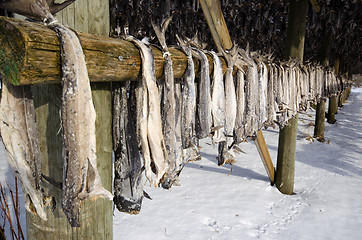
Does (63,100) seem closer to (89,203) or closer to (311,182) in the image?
(89,203)

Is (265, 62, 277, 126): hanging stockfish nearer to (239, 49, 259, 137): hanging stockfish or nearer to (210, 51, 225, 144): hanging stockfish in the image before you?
(239, 49, 259, 137): hanging stockfish

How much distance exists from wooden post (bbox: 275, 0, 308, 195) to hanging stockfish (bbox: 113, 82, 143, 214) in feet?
11.6

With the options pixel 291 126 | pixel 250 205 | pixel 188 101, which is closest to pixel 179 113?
pixel 188 101

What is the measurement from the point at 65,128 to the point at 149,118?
430mm

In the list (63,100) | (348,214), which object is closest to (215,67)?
(63,100)

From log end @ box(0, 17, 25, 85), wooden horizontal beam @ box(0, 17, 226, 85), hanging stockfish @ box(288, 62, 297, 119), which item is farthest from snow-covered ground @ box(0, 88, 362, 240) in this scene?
log end @ box(0, 17, 25, 85)

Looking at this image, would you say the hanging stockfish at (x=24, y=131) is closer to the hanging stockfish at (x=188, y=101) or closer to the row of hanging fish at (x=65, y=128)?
the row of hanging fish at (x=65, y=128)

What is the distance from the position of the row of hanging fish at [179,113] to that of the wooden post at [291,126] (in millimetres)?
2469

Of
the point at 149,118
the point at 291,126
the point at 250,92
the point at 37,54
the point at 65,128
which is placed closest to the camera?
the point at 37,54

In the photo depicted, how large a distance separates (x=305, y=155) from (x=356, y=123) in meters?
6.49

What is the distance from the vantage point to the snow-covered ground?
12.3 ft

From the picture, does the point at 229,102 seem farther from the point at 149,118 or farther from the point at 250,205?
the point at 250,205

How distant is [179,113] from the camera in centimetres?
161

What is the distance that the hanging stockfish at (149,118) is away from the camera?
1.28m
